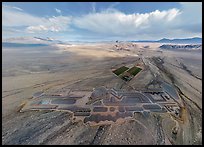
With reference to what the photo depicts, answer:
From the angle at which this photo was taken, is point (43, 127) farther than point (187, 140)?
Yes

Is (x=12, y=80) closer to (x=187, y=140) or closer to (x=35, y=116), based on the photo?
(x=35, y=116)

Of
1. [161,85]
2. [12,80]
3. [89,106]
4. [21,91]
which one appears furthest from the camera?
[12,80]

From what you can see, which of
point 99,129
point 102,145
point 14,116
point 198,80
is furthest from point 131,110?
point 198,80

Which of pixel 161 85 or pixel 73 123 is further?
pixel 161 85

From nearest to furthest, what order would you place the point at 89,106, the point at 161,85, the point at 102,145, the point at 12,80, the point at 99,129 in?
the point at 102,145 < the point at 99,129 < the point at 89,106 < the point at 161,85 < the point at 12,80

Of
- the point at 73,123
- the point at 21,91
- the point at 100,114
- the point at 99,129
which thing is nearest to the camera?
the point at 99,129

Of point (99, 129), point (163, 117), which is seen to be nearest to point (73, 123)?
point (99, 129)

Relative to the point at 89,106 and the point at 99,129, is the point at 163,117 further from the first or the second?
the point at 89,106

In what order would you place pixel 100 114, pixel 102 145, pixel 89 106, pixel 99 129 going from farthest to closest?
pixel 89 106, pixel 100 114, pixel 99 129, pixel 102 145

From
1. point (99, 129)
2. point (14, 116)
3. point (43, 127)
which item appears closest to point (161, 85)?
point (99, 129)
